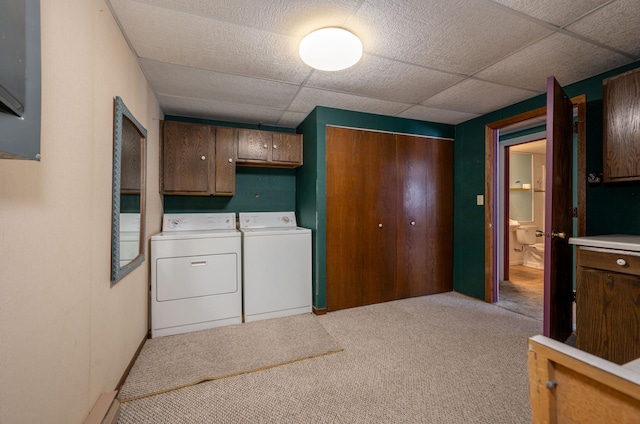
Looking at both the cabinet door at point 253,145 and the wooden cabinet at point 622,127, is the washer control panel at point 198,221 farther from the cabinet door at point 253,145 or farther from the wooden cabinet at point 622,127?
the wooden cabinet at point 622,127

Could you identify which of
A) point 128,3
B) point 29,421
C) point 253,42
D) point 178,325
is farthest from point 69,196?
point 178,325

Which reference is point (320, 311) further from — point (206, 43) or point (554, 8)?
point (554, 8)

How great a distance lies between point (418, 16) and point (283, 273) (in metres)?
2.35

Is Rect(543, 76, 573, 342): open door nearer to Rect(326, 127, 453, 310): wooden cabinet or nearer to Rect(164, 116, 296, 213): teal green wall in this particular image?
Rect(326, 127, 453, 310): wooden cabinet

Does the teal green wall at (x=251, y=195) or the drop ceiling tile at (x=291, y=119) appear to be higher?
the drop ceiling tile at (x=291, y=119)

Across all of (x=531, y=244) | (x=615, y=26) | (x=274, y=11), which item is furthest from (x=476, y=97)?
(x=531, y=244)

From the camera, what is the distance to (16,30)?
0.64 metres

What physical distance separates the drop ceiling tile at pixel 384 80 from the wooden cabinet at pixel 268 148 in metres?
0.88

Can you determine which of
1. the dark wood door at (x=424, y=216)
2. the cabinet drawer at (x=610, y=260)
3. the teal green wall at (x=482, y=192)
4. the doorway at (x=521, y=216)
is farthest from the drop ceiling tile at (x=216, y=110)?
the doorway at (x=521, y=216)

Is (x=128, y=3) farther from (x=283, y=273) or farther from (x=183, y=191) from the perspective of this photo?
(x=283, y=273)

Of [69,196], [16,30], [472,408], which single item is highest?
[16,30]

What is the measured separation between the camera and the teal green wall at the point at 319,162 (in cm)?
280

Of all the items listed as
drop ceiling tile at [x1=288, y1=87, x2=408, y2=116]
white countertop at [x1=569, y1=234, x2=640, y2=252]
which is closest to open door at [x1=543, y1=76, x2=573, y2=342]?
white countertop at [x1=569, y1=234, x2=640, y2=252]

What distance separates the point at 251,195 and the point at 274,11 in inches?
86.1
